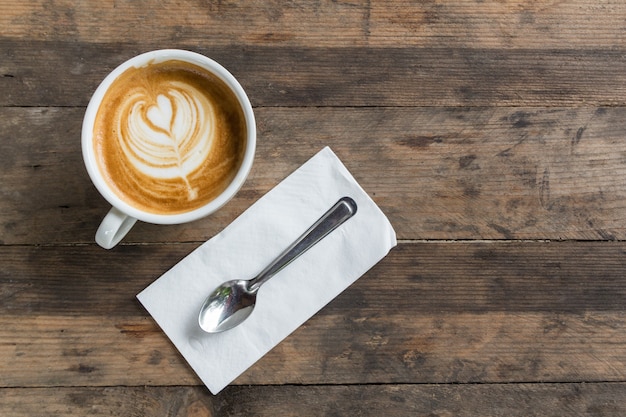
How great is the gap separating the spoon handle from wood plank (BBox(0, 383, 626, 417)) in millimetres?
142

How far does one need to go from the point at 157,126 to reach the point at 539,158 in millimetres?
478

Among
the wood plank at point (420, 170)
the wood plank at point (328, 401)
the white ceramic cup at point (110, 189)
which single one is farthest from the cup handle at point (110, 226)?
the wood plank at point (328, 401)

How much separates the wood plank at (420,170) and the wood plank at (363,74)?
15mm

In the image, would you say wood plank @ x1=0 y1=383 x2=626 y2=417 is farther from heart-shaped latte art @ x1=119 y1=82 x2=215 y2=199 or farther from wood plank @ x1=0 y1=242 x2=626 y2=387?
heart-shaped latte art @ x1=119 y1=82 x2=215 y2=199

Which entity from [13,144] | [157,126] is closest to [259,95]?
[157,126]

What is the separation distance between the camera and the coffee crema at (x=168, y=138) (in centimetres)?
71

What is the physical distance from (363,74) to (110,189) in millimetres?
345

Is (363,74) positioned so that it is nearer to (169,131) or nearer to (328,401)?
(169,131)

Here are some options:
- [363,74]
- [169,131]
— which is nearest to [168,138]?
[169,131]

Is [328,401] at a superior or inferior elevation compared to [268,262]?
inferior

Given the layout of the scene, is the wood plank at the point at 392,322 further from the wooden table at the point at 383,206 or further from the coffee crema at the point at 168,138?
the coffee crema at the point at 168,138

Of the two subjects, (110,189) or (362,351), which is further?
(362,351)

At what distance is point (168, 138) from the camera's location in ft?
2.33

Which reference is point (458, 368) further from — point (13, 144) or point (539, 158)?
point (13, 144)
